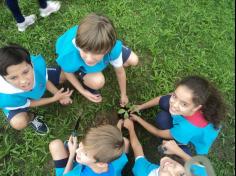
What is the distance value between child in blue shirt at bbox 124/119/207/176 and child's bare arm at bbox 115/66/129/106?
8.4 inches

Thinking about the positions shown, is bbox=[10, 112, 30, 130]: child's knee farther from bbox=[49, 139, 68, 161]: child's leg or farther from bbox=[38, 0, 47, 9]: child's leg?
bbox=[38, 0, 47, 9]: child's leg

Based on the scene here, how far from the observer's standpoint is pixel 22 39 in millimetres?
3529

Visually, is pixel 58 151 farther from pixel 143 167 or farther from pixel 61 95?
pixel 143 167

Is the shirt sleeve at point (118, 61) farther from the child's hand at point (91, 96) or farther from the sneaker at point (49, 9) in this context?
the sneaker at point (49, 9)

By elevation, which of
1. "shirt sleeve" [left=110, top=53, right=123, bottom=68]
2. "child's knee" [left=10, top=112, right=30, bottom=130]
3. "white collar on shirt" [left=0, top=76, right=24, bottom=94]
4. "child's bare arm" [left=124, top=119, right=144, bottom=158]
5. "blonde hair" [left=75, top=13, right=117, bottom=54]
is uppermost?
"blonde hair" [left=75, top=13, right=117, bottom=54]

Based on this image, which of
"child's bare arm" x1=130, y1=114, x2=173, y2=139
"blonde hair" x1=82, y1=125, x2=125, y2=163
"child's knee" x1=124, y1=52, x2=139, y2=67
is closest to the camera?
"blonde hair" x1=82, y1=125, x2=125, y2=163

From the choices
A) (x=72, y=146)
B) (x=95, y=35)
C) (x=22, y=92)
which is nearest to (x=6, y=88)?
(x=22, y=92)

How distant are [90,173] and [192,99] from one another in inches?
37.4

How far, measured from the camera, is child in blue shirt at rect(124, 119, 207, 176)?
88.9 inches

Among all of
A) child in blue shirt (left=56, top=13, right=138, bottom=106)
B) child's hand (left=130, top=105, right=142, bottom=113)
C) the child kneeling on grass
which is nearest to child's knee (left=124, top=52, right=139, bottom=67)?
child in blue shirt (left=56, top=13, right=138, bottom=106)

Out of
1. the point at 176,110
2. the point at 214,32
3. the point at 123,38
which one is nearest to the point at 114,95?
the point at 123,38

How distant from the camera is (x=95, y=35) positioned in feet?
7.70

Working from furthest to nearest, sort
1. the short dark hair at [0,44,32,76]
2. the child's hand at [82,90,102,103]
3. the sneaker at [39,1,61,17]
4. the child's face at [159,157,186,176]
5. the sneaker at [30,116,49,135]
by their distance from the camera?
the sneaker at [39,1,61,17]
the sneaker at [30,116,49,135]
the child's hand at [82,90,102,103]
the short dark hair at [0,44,32,76]
the child's face at [159,157,186,176]

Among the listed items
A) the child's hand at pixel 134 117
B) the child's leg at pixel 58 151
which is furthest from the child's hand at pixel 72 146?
the child's hand at pixel 134 117
